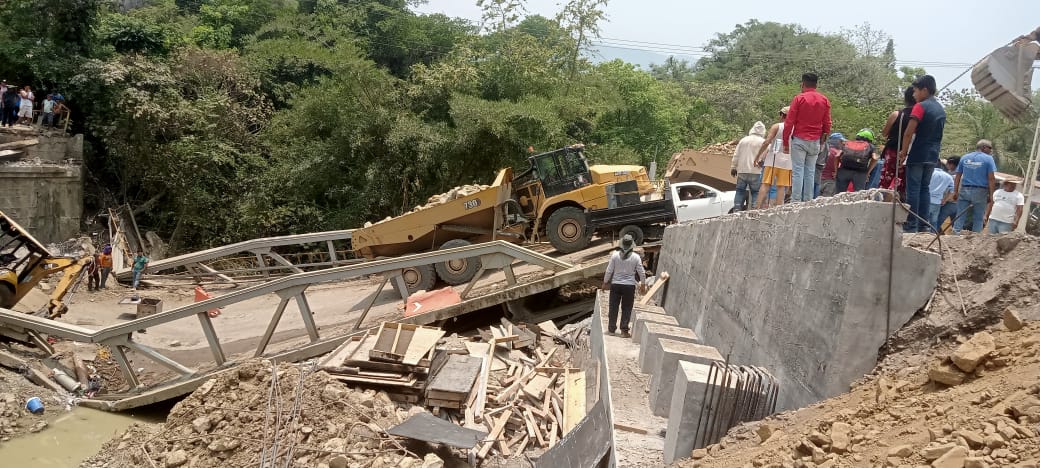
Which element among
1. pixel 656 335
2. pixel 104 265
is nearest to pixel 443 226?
pixel 104 265

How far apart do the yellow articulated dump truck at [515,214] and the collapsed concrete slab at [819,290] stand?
24.9ft

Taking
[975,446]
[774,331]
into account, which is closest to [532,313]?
[774,331]

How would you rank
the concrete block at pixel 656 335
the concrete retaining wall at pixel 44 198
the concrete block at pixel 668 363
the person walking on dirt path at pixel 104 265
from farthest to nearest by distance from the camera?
1. the concrete retaining wall at pixel 44 198
2. the person walking on dirt path at pixel 104 265
3. the concrete block at pixel 656 335
4. the concrete block at pixel 668 363

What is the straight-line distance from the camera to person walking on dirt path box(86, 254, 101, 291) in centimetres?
1666

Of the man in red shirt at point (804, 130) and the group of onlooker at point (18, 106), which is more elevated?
the man in red shirt at point (804, 130)

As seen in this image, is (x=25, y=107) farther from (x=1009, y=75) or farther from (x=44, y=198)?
(x=1009, y=75)

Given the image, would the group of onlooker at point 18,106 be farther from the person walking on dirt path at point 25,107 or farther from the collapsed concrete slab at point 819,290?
the collapsed concrete slab at point 819,290

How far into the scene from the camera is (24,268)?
13.5 metres

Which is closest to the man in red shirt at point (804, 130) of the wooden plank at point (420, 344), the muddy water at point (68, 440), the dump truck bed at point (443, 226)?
the wooden plank at point (420, 344)

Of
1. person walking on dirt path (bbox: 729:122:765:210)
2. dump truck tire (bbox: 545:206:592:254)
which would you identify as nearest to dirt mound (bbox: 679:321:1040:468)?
person walking on dirt path (bbox: 729:122:765:210)

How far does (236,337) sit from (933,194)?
11591 mm

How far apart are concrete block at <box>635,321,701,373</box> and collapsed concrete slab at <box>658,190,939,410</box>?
37cm

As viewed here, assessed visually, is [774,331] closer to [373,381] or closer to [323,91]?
[373,381]

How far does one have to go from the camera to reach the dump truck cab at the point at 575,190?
1427cm
